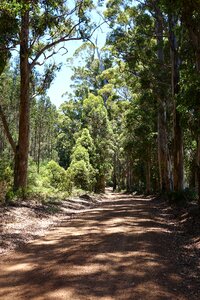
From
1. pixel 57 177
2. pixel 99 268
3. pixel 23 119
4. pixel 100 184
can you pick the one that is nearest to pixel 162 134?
pixel 57 177

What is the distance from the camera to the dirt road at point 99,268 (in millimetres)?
5426

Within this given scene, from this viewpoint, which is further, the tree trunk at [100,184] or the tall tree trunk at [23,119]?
the tree trunk at [100,184]

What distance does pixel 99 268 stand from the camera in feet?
21.7

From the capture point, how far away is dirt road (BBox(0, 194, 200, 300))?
543 centimetres

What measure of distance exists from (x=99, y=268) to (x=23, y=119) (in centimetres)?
1245

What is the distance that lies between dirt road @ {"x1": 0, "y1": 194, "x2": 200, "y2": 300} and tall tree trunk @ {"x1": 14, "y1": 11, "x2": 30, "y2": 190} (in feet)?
26.0

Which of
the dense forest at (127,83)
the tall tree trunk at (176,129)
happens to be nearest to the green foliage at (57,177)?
the dense forest at (127,83)

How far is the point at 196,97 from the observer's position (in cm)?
1111

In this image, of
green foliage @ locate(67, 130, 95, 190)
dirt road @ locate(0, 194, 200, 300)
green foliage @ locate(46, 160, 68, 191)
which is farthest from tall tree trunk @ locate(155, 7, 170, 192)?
dirt road @ locate(0, 194, 200, 300)

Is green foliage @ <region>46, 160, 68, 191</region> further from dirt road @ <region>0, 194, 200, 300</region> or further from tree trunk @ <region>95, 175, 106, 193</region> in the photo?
dirt road @ <region>0, 194, 200, 300</region>

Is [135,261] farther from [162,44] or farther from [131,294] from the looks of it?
[162,44]

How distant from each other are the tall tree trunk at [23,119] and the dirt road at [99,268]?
7.93 m

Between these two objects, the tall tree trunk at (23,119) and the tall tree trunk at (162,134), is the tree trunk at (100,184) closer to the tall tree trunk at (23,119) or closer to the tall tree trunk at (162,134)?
the tall tree trunk at (162,134)

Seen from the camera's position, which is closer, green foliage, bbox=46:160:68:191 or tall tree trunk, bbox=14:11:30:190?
tall tree trunk, bbox=14:11:30:190
